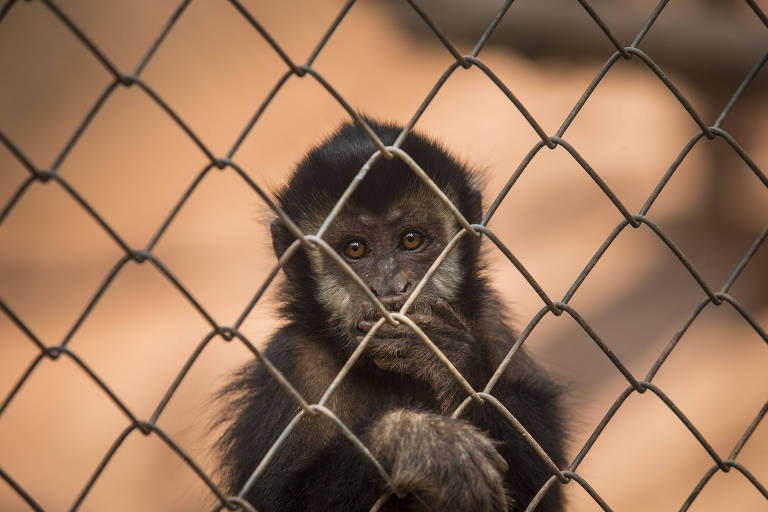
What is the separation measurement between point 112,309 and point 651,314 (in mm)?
4819

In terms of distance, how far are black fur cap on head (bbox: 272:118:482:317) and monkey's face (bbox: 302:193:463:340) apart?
0.15ft

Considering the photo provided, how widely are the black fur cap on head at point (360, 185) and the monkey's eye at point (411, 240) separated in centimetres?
15

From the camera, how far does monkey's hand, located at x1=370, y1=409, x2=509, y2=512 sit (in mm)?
2246

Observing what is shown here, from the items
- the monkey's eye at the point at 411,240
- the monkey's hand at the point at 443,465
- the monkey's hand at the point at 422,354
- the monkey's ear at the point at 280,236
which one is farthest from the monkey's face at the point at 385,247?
the monkey's hand at the point at 443,465

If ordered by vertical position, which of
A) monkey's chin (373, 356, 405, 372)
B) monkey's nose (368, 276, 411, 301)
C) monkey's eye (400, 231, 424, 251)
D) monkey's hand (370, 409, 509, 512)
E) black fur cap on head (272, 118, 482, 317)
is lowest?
monkey's hand (370, 409, 509, 512)

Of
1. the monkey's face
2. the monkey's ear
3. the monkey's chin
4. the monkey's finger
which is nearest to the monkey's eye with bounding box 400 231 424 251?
the monkey's face

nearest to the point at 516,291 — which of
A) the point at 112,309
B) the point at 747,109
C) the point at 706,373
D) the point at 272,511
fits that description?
the point at 706,373

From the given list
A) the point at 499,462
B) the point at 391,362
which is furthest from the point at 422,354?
the point at 499,462

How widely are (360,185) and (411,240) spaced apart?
0.31 metres

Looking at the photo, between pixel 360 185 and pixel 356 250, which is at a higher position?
pixel 360 185

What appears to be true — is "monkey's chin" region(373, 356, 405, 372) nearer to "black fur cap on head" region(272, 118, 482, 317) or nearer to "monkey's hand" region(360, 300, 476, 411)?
"monkey's hand" region(360, 300, 476, 411)

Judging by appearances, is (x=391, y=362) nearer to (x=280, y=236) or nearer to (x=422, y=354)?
(x=422, y=354)

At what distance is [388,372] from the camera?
3102 millimetres

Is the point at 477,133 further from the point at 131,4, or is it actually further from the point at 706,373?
the point at 131,4
